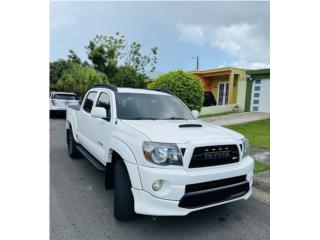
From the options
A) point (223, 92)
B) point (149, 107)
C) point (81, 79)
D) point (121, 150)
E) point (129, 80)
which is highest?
point (81, 79)

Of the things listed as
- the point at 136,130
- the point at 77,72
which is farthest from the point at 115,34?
the point at 136,130

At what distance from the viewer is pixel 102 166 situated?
13.5ft

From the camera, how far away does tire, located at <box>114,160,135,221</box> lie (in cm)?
305

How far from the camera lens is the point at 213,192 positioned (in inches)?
115

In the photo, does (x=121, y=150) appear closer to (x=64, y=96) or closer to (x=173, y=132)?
(x=173, y=132)

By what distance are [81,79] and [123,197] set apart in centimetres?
2229

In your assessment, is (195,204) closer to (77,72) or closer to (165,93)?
(165,93)

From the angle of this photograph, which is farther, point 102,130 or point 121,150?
point 102,130

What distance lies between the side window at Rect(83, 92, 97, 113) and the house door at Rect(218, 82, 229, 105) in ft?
53.3

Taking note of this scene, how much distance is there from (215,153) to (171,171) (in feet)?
2.09

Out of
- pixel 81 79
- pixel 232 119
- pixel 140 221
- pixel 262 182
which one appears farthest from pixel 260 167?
pixel 81 79

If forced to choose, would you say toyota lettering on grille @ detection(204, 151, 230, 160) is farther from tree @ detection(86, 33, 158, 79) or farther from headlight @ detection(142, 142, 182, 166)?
tree @ detection(86, 33, 158, 79)

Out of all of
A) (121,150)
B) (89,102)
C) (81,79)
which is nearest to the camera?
(121,150)

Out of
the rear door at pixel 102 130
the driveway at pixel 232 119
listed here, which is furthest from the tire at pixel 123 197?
the driveway at pixel 232 119
